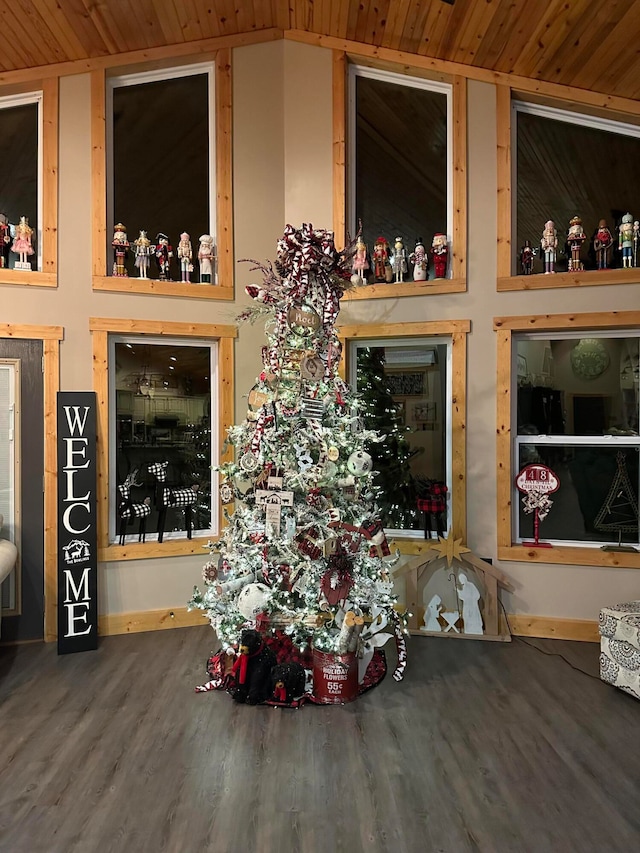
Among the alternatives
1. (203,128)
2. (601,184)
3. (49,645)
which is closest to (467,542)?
(601,184)

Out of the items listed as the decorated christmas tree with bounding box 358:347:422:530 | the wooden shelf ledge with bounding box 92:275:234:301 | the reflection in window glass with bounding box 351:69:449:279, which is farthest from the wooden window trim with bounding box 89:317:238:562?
the reflection in window glass with bounding box 351:69:449:279

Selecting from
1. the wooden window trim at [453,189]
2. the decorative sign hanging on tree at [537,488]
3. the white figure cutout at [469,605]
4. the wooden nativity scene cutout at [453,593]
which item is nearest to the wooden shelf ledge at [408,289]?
the wooden window trim at [453,189]

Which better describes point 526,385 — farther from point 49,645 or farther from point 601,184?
point 49,645

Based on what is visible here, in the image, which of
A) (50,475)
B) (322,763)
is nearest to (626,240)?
(322,763)

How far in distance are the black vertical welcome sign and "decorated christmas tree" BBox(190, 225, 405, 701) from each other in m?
0.97

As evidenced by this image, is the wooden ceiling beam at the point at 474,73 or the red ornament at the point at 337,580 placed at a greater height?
the wooden ceiling beam at the point at 474,73

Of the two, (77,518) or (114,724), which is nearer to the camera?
(114,724)

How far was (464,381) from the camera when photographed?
378 cm

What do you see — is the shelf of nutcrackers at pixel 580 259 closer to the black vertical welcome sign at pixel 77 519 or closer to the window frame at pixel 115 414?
the window frame at pixel 115 414

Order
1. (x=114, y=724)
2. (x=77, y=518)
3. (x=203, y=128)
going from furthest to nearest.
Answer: (x=203, y=128) < (x=77, y=518) < (x=114, y=724)

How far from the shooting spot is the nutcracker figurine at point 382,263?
12.8 feet

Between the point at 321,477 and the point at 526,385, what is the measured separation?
183cm

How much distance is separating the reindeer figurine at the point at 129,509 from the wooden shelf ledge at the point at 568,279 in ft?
9.54

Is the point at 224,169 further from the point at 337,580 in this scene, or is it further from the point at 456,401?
the point at 337,580
